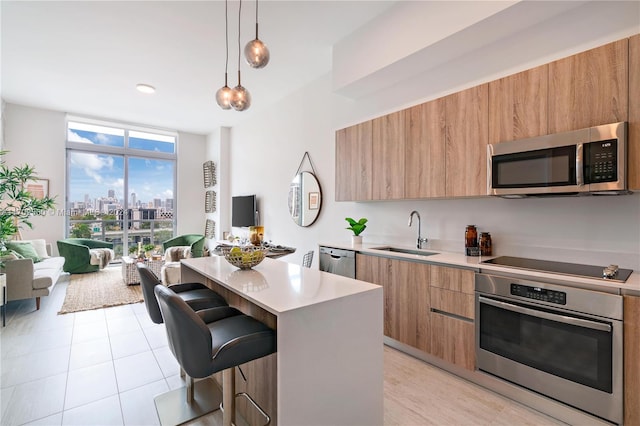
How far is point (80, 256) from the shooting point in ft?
19.0

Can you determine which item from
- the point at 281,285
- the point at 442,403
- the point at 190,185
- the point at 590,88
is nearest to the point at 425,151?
the point at 590,88

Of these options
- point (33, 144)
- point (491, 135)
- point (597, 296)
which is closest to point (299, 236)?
point (491, 135)

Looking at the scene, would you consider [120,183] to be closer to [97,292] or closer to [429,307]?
[97,292]

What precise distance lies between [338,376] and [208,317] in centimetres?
77

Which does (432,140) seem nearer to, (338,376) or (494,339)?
(494,339)

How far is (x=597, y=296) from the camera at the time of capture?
64.6 inches

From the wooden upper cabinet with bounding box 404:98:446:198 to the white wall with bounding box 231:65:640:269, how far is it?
0.20 meters

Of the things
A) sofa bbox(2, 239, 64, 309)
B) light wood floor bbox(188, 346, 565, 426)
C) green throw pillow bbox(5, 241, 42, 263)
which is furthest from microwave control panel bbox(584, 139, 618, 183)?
green throw pillow bbox(5, 241, 42, 263)

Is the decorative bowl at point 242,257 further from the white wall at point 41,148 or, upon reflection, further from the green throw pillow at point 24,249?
the white wall at point 41,148

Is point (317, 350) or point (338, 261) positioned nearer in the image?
point (317, 350)

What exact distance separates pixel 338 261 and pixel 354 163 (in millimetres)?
1097

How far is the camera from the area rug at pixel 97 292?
412cm

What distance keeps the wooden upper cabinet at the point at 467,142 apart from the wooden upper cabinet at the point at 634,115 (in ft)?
2.54

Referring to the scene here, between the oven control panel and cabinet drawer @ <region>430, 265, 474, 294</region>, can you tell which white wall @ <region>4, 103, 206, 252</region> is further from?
the oven control panel
